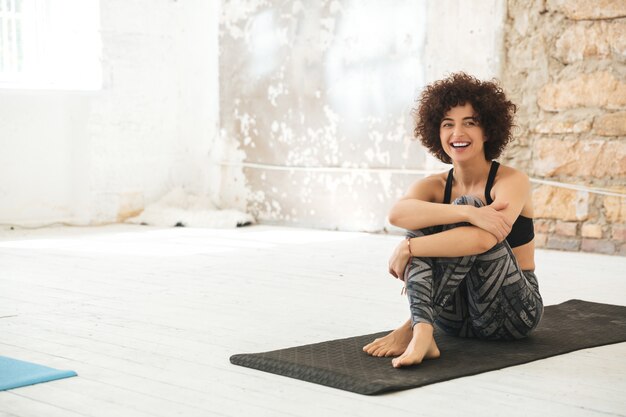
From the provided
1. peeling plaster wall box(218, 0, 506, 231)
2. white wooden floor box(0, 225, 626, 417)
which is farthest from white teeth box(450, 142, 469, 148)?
peeling plaster wall box(218, 0, 506, 231)

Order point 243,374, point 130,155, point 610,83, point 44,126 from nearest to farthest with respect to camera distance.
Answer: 1. point 243,374
2. point 610,83
3. point 44,126
4. point 130,155

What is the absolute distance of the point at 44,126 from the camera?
664 cm

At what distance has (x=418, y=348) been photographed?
2.58 meters

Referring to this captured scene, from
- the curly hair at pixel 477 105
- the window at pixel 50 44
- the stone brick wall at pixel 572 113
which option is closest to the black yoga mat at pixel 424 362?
the curly hair at pixel 477 105

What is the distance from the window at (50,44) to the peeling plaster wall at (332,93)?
1.05 m

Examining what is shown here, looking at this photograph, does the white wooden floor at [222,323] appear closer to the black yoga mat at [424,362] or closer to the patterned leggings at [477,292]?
the black yoga mat at [424,362]

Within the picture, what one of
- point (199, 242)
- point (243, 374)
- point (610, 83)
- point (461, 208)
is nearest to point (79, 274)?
point (199, 242)

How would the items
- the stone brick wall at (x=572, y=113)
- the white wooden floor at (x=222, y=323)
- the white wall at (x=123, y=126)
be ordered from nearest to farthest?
the white wooden floor at (x=222, y=323) < the stone brick wall at (x=572, y=113) < the white wall at (x=123, y=126)

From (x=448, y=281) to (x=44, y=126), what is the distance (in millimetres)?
4679

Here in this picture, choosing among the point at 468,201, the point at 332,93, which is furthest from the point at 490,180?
the point at 332,93

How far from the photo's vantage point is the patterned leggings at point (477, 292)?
2664 mm

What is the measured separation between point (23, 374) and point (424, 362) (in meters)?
1.14

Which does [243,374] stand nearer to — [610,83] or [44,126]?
[610,83]

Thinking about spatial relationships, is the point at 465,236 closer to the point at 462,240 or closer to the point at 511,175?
the point at 462,240
